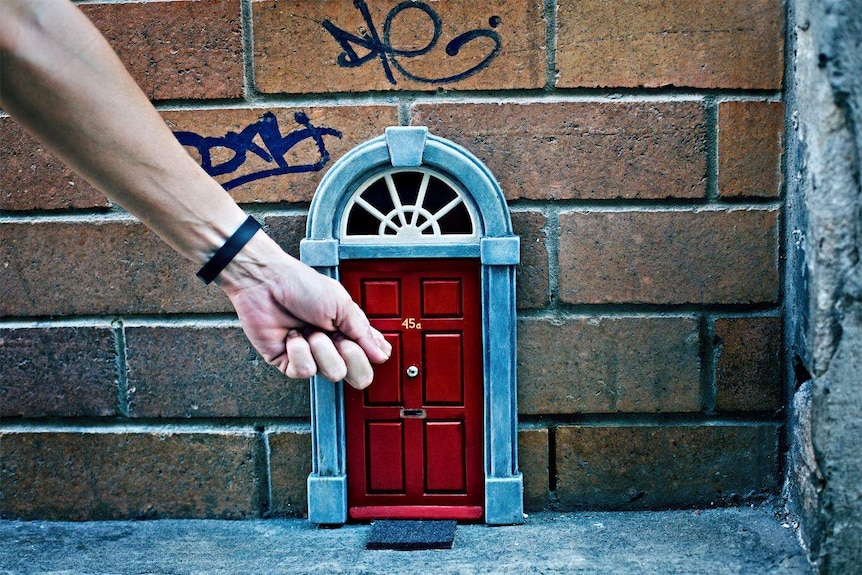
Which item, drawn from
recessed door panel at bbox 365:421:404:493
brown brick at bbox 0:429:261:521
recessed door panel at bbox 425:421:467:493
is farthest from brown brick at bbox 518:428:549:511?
brown brick at bbox 0:429:261:521

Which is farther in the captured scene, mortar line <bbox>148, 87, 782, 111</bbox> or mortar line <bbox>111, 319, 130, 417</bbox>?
mortar line <bbox>111, 319, 130, 417</bbox>

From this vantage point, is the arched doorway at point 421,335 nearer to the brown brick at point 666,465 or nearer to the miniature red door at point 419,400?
the miniature red door at point 419,400

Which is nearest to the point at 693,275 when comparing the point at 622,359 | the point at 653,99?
the point at 622,359

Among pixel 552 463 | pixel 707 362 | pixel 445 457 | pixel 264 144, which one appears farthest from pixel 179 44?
pixel 707 362

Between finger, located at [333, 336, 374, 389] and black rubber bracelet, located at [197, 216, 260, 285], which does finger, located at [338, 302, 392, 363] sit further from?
black rubber bracelet, located at [197, 216, 260, 285]

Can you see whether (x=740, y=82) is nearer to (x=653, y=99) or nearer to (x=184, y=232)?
(x=653, y=99)

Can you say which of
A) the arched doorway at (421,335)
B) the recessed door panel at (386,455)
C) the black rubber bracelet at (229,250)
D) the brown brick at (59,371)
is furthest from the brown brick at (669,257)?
the brown brick at (59,371)

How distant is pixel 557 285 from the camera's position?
10.5 ft

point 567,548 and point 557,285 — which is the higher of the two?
point 557,285

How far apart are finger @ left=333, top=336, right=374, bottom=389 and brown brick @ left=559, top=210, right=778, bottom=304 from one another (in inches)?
63.1

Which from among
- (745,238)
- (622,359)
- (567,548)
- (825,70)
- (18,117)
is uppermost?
(825,70)

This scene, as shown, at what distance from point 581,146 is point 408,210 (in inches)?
32.5

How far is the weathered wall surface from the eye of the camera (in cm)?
250

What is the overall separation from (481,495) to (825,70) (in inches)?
85.8
